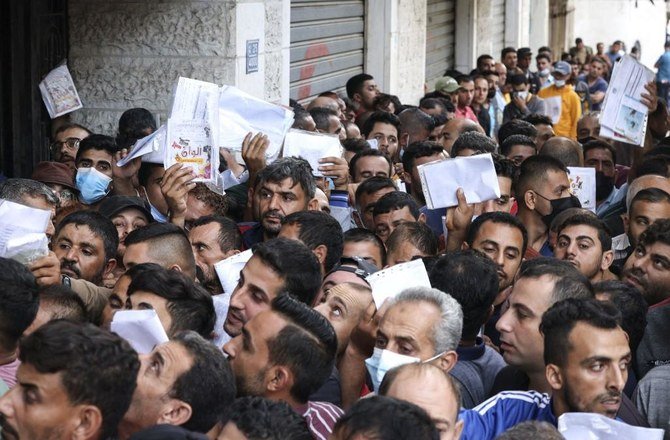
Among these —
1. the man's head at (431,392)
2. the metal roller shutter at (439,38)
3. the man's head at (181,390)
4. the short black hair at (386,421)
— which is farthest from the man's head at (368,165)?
the metal roller shutter at (439,38)

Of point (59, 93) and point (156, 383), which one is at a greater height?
point (59, 93)

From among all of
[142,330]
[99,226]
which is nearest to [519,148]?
[99,226]

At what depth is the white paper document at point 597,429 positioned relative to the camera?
3908mm

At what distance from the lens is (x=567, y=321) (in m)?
4.49

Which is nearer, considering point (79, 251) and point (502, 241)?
point (79, 251)

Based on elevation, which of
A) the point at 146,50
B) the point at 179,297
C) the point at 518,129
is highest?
the point at 146,50

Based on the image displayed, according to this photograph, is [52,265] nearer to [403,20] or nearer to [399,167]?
[399,167]

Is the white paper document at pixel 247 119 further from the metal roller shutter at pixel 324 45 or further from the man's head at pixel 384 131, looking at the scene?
the metal roller shutter at pixel 324 45

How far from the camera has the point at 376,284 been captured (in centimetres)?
503

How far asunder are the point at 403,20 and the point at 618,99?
6484mm

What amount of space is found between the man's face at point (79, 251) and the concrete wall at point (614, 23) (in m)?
28.8

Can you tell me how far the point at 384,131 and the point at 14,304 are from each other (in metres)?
5.70

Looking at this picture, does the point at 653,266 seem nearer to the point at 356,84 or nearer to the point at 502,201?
the point at 502,201

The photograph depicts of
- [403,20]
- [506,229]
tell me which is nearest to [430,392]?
[506,229]
